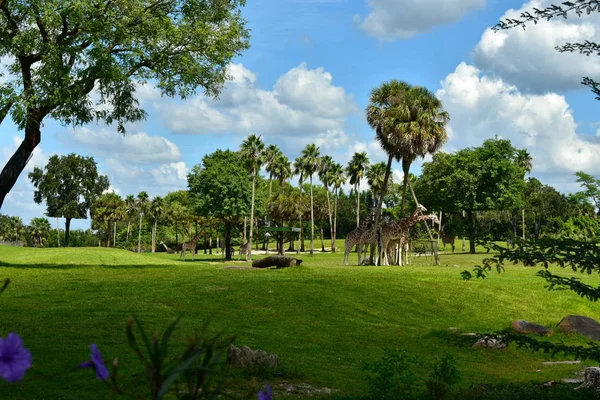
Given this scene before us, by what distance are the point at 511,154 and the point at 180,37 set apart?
47576mm

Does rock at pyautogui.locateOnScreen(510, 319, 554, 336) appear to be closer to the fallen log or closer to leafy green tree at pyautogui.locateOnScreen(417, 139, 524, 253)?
the fallen log

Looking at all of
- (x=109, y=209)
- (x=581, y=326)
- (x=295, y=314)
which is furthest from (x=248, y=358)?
(x=109, y=209)

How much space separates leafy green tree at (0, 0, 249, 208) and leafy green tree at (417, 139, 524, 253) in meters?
38.9

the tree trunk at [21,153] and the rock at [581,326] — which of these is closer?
the rock at [581,326]

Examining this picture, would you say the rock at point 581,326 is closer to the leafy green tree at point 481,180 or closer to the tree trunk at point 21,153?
the tree trunk at point 21,153

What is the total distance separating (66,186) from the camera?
77938 mm

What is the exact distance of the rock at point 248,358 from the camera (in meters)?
12.4

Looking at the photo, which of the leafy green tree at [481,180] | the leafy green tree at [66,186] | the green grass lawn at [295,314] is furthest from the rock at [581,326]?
the leafy green tree at [66,186]

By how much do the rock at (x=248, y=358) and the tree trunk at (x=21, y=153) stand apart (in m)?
17.8

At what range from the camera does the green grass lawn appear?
45.8ft

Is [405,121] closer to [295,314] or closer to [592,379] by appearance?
[295,314]

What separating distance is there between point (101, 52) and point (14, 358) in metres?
27.4

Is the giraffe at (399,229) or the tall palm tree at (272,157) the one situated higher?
the tall palm tree at (272,157)

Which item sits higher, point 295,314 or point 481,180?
point 481,180
